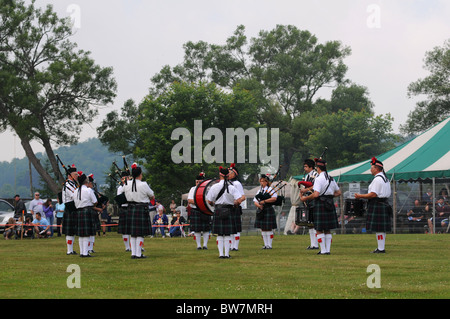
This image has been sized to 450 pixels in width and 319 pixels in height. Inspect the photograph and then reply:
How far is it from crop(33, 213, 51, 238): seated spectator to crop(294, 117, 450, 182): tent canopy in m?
10.6

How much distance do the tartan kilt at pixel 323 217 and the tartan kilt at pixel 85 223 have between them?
14.8 feet

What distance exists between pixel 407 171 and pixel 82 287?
1718 centimetres

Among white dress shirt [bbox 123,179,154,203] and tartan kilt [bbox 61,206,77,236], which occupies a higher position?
white dress shirt [bbox 123,179,154,203]

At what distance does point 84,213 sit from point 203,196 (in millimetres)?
2474

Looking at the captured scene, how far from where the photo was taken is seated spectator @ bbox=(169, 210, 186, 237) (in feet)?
87.7

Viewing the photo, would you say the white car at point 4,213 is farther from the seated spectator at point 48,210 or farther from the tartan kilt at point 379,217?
the tartan kilt at point 379,217

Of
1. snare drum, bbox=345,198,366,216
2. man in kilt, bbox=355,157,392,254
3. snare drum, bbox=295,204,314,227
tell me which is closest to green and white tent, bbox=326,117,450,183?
snare drum, bbox=295,204,314,227

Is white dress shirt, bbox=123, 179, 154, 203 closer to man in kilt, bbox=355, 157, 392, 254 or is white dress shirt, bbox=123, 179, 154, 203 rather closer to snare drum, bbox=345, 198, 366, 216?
man in kilt, bbox=355, 157, 392, 254

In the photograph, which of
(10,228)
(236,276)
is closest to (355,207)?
(236,276)

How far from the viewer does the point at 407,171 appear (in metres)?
24.1

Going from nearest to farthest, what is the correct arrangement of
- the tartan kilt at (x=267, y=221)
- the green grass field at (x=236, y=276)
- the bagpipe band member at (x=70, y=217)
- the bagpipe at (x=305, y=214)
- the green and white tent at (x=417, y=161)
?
1. the green grass field at (x=236, y=276)
2. the bagpipe band member at (x=70, y=217)
3. the bagpipe at (x=305, y=214)
4. the tartan kilt at (x=267, y=221)
5. the green and white tent at (x=417, y=161)

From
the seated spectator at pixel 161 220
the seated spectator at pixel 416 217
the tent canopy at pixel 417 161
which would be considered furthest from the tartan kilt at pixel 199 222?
the seated spectator at pixel 416 217

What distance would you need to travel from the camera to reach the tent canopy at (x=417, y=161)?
23.6 meters
